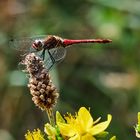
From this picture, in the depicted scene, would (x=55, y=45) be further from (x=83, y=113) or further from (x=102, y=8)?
(x=102, y=8)

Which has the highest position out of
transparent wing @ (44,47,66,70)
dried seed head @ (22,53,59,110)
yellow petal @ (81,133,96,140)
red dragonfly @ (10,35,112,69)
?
red dragonfly @ (10,35,112,69)

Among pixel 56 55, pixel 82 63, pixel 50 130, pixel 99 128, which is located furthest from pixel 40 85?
pixel 82 63

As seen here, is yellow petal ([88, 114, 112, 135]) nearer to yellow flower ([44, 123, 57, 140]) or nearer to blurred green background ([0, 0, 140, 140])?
yellow flower ([44, 123, 57, 140])

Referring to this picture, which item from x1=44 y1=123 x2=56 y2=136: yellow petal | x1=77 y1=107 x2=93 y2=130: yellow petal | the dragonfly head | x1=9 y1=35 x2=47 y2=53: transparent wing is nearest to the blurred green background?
x1=9 y1=35 x2=47 y2=53: transparent wing

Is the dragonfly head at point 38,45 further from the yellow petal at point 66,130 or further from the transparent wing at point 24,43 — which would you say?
the yellow petal at point 66,130

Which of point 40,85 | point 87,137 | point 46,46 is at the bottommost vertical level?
point 87,137

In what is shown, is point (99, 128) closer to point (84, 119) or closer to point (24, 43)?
point (84, 119)
